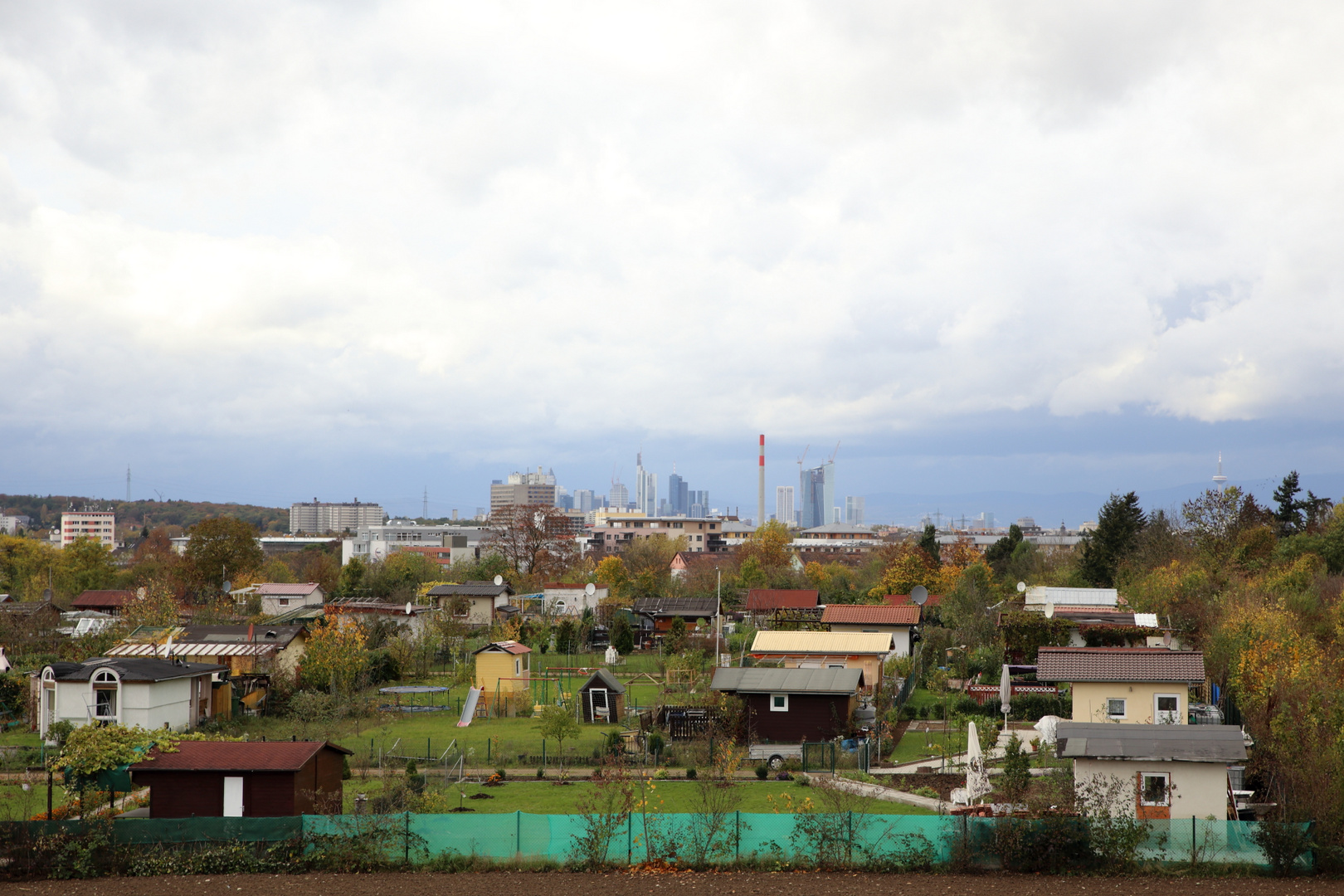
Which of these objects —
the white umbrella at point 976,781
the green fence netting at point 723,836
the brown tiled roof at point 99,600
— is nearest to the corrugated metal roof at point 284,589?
the brown tiled roof at point 99,600

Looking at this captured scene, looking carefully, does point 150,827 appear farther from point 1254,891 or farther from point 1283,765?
point 1283,765

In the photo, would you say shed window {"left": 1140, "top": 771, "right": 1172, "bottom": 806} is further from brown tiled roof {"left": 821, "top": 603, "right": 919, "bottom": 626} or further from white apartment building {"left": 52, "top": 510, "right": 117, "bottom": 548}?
white apartment building {"left": 52, "top": 510, "right": 117, "bottom": 548}

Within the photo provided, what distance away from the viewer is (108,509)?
19750cm

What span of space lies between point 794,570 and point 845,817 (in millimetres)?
69419

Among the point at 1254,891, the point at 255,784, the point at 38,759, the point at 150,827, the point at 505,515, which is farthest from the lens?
the point at 505,515

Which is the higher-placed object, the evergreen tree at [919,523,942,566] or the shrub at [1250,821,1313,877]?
the evergreen tree at [919,523,942,566]

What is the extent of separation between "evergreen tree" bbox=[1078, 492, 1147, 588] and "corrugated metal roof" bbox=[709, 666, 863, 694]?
108ft

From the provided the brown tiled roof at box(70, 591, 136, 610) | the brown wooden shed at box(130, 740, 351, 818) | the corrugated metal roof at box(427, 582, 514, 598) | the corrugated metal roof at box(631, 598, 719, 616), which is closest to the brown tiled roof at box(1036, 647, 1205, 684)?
the brown wooden shed at box(130, 740, 351, 818)

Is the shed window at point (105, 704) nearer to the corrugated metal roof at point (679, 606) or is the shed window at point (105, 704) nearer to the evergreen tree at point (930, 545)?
the corrugated metal roof at point (679, 606)

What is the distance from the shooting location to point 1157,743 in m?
19.7

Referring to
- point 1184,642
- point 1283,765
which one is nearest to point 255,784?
point 1283,765

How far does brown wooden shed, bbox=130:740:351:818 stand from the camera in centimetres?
1909

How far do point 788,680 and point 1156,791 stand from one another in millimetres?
11824

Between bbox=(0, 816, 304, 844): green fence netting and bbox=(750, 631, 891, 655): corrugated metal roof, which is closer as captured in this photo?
bbox=(0, 816, 304, 844): green fence netting
